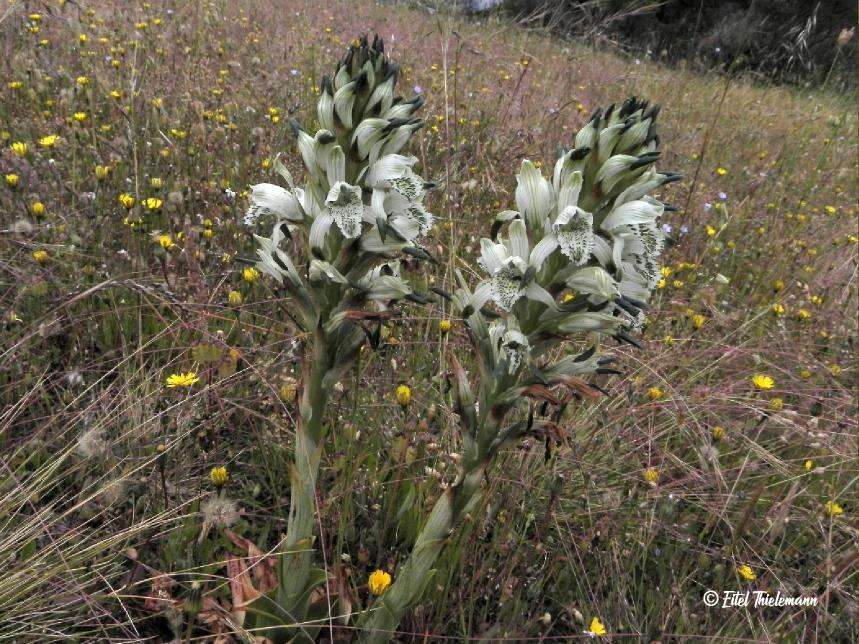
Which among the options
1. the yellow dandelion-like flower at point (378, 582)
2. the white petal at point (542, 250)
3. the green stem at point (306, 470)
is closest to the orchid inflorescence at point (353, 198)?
the green stem at point (306, 470)

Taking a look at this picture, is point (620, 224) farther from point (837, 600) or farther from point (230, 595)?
point (837, 600)

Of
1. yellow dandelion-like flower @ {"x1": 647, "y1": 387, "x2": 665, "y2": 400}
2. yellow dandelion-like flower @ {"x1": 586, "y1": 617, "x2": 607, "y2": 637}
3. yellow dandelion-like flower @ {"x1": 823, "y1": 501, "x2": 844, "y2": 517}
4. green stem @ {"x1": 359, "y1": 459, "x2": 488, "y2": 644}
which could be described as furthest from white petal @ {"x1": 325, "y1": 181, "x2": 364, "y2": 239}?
yellow dandelion-like flower @ {"x1": 823, "y1": 501, "x2": 844, "y2": 517}

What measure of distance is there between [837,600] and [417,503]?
2307mm

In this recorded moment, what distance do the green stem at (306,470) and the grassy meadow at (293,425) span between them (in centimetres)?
12

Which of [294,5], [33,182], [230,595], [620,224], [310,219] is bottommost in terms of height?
[230,595]

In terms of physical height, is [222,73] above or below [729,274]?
above

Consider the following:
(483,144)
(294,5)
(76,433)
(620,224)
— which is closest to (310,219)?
(620,224)

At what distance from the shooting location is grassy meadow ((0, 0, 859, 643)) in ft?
8.02

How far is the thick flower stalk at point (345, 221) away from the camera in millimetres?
1857

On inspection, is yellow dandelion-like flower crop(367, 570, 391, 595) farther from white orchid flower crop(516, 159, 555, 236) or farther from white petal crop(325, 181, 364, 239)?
white orchid flower crop(516, 159, 555, 236)

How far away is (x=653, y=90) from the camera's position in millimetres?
10594

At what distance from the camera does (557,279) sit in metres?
1.83

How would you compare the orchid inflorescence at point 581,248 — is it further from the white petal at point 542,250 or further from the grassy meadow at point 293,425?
the grassy meadow at point 293,425

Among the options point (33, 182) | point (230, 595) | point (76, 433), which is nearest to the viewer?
point (230, 595)
